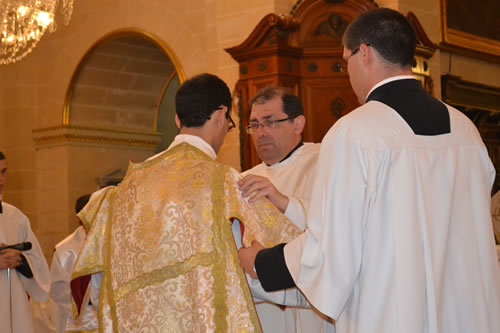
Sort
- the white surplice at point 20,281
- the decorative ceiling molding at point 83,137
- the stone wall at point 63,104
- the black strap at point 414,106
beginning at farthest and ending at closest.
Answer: the decorative ceiling molding at point 83,137
the stone wall at point 63,104
the white surplice at point 20,281
the black strap at point 414,106

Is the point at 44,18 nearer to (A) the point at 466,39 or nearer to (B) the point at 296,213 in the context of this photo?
(A) the point at 466,39

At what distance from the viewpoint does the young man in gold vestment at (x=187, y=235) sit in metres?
3.05

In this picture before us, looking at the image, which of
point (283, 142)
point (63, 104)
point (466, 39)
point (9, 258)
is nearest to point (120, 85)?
point (63, 104)

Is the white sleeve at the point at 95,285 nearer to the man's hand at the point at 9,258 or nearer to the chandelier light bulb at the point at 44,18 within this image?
the man's hand at the point at 9,258

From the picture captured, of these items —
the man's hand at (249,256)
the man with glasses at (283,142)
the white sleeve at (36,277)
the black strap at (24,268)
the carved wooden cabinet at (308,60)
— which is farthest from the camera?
the carved wooden cabinet at (308,60)

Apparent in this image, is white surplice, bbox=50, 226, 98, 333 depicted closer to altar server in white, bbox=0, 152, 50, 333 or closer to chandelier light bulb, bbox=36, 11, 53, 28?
altar server in white, bbox=0, 152, 50, 333

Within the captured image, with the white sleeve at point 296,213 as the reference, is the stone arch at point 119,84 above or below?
above

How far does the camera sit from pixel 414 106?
277 centimetres

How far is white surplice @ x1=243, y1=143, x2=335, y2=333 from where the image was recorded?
3.41 m

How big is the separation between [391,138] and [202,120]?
93 cm

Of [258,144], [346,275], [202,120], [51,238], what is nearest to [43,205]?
[51,238]

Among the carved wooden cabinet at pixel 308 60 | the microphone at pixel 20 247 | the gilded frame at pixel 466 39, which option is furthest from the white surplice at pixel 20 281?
the gilded frame at pixel 466 39

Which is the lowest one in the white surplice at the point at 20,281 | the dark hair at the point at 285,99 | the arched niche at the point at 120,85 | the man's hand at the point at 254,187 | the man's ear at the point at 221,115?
the white surplice at the point at 20,281

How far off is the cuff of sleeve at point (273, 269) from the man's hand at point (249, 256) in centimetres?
4
